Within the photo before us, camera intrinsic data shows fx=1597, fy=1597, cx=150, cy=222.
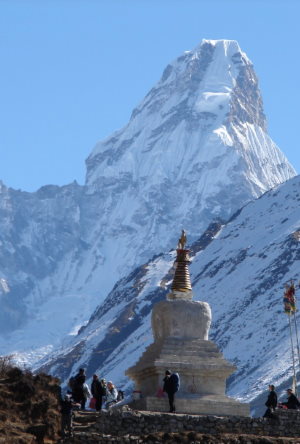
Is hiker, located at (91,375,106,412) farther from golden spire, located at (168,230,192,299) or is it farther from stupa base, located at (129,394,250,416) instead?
golden spire, located at (168,230,192,299)

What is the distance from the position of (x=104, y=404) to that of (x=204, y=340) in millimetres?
3265

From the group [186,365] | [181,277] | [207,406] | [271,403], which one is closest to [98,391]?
[186,365]

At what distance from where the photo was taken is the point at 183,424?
121 feet

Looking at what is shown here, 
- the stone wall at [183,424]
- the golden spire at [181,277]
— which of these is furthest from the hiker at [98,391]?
the golden spire at [181,277]

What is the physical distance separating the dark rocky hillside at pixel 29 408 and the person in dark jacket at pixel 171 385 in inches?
104

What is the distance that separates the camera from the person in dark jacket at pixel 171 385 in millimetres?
38594

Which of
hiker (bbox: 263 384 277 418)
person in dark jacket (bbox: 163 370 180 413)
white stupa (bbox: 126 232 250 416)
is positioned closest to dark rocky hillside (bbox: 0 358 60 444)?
person in dark jacket (bbox: 163 370 180 413)

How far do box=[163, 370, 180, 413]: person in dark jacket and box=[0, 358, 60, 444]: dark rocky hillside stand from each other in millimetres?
2652

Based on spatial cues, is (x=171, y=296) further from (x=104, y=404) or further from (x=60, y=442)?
(x=60, y=442)

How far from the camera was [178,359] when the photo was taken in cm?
4216

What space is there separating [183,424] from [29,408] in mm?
3672

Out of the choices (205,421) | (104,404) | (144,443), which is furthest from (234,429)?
(104,404)

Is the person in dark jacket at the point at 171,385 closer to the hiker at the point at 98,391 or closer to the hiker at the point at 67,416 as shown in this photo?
the hiker at the point at 98,391

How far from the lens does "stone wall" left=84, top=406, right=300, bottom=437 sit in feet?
119
